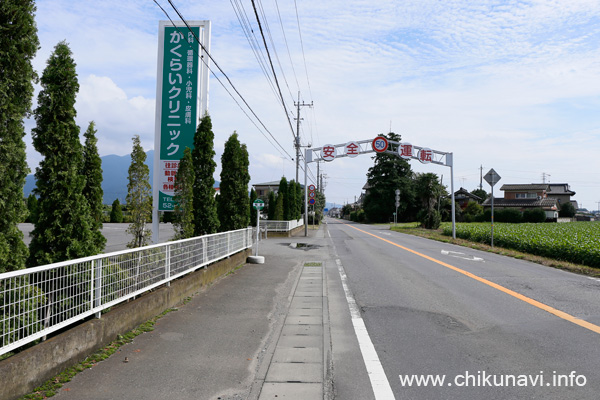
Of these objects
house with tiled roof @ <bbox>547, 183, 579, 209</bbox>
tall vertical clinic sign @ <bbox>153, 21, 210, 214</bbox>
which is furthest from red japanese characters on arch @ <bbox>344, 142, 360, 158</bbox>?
house with tiled roof @ <bbox>547, 183, 579, 209</bbox>

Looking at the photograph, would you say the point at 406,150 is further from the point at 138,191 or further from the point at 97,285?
the point at 97,285

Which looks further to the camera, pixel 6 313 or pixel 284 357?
pixel 284 357

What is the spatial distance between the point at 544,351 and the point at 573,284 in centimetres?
620

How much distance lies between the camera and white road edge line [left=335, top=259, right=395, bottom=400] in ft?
12.7

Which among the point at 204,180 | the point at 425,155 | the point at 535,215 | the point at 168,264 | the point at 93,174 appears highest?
the point at 425,155

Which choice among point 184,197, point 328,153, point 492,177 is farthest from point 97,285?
point 328,153

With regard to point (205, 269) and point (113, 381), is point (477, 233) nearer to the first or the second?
point (205, 269)

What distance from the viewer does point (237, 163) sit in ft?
49.9

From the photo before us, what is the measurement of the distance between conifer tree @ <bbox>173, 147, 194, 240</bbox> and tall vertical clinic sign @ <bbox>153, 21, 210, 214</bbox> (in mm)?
1822

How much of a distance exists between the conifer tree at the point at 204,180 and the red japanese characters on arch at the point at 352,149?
58.6ft

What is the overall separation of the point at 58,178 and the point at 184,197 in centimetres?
525

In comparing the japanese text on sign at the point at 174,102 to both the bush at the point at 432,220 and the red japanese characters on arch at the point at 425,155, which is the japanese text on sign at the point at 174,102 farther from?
the bush at the point at 432,220

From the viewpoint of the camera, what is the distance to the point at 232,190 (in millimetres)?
15320

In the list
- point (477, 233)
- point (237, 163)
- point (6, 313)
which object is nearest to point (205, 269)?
point (6, 313)
